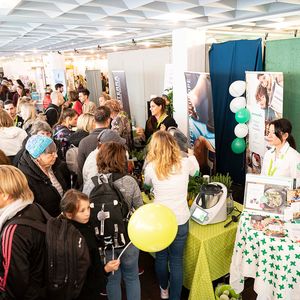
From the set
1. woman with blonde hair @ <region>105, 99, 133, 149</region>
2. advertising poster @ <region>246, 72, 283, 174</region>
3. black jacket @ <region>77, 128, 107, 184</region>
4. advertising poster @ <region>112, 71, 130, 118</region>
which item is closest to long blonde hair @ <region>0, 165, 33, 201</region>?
black jacket @ <region>77, 128, 107, 184</region>

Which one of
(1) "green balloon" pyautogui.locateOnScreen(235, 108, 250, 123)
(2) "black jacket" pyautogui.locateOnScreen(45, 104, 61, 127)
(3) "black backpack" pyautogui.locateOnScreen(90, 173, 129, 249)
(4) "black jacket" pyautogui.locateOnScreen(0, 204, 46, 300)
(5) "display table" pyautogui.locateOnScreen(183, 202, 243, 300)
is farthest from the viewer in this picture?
(2) "black jacket" pyautogui.locateOnScreen(45, 104, 61, 127)

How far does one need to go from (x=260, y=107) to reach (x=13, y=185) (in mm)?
3005

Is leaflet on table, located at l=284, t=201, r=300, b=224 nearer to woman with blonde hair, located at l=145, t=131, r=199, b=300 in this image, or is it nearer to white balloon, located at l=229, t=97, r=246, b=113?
woman with blonde hair, located at l=145, t=131, r=199, b=300

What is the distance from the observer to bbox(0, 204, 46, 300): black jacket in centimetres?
128

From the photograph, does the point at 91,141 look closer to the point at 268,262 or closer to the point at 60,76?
the point at 268,262

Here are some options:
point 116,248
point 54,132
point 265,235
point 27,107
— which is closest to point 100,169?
point 116,248

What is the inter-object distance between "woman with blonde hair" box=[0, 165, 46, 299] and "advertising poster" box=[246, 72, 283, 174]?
281 centimetres

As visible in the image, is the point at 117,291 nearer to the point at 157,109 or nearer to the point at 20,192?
the point at 20,192

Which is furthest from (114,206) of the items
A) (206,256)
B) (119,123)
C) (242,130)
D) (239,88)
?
(239,88)

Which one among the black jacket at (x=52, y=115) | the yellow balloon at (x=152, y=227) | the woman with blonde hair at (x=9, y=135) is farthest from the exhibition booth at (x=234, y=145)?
the black jacket at (x=52, y=115)

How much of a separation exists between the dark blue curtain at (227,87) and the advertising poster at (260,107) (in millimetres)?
605

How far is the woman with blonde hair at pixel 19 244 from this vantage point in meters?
1.29

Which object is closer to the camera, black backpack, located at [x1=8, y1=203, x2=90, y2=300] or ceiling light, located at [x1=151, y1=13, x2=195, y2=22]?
black backpack, located at [x1=8, y1=203, x2=90, y2=300]

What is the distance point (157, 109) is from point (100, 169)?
2007 millimetres
